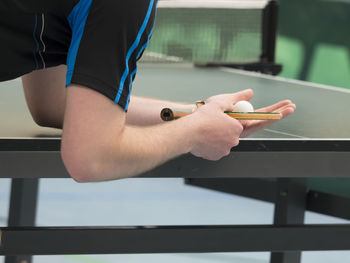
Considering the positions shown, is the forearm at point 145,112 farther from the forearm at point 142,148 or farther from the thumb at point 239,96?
the forearm at point 142,148

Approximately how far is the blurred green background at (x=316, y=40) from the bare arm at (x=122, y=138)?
10.9ft

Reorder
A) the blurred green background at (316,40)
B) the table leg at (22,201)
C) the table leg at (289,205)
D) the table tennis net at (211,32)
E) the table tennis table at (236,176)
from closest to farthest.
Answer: the table tennis table at (236,176) < the table leg at (289,205) < the table leg at (22,201) < the table tennis net at (211,32) < the blurred green background at (316,40)

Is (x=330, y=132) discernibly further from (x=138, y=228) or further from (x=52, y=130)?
(x=52, y=130)

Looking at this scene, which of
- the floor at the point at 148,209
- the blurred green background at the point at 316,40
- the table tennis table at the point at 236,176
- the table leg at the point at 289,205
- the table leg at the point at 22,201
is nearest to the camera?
the table tennis table at the point at 236,176

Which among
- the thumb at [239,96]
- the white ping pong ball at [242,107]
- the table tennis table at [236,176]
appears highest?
the thumb at [239,96]

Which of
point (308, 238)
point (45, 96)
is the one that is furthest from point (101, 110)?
point (308, 238)

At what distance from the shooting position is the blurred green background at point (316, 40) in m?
4.57

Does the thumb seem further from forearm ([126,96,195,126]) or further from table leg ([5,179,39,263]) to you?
table leg ([5,179,39,263])

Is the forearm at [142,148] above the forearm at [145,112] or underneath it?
underneath

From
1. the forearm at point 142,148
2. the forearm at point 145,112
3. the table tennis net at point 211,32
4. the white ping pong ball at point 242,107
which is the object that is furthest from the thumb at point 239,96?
the table tennis net at point 211,32

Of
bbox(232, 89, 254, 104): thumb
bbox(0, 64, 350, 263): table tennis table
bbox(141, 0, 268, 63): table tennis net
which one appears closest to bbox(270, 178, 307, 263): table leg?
bbox(0, 64, 350, 263): table tennis table

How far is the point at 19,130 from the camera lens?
5.01ft

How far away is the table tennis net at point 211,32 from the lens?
3.07m

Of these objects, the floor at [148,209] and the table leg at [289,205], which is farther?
the floor at [148,209]
